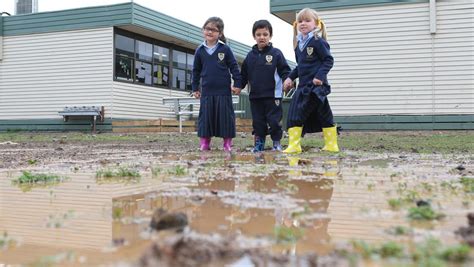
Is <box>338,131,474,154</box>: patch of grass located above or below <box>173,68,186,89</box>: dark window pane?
below

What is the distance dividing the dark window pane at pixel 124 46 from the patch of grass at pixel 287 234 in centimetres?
1692

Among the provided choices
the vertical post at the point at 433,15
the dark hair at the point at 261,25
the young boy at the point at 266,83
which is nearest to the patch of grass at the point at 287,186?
the young boy at the point at 266,83

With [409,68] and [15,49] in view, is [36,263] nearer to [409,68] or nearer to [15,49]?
[409,68]

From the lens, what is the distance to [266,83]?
589 cm

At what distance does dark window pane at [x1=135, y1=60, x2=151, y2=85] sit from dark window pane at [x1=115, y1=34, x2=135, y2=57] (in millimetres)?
567

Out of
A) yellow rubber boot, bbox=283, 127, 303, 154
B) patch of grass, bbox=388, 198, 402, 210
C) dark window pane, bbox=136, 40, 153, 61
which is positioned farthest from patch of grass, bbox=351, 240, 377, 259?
dark window pane, bbox=136, 40, 153, 61

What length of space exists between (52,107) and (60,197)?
17.0 metres

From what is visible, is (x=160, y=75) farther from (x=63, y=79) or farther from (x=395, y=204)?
(x=395, y=204)

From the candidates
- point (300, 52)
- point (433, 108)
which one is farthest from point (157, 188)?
point (433, 108)

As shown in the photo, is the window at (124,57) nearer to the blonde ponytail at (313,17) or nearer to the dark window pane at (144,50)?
the dark window pane at (144,50)

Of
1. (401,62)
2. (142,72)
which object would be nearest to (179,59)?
(142,72)

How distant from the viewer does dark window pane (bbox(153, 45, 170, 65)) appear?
19625 mm

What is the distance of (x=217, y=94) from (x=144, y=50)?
1375 centimetres

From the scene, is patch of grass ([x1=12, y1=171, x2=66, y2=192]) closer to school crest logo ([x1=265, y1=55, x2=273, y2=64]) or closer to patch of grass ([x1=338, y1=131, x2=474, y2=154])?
school crest logo ([x1=265, y1=55, x2=273, y2=64])
